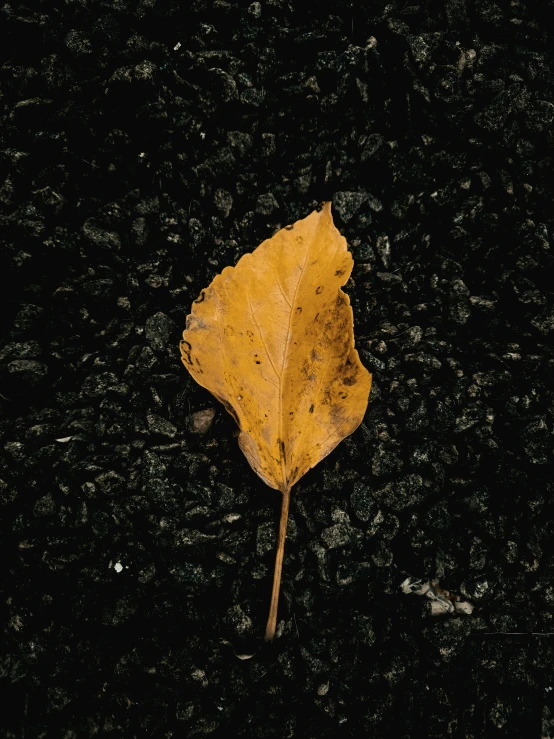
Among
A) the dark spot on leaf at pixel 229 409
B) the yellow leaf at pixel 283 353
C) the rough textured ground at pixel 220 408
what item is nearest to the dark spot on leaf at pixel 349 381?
the yellow leaf at pixel 283 353

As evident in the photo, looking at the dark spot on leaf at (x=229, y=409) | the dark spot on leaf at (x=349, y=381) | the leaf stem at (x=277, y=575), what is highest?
the dark spot on leaf at (x=349, y=381)

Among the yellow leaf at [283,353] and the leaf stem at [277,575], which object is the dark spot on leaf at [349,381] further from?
the leaf stem at [277,575]

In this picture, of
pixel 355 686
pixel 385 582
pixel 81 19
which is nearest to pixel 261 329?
pixel 385 582

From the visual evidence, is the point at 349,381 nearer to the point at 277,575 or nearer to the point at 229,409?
the point at 229,409

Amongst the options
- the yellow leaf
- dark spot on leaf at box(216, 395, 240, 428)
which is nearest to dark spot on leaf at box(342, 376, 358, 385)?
the yellow leaf

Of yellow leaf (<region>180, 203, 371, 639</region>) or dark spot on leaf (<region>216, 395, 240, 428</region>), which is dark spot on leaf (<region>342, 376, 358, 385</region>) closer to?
yellow leaf (<region>180, 203, 371, 639</region>)

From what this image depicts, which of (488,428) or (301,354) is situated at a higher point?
(301,354)

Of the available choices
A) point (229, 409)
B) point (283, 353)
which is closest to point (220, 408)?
point (229, 409)

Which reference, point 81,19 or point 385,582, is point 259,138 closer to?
point 81,19
